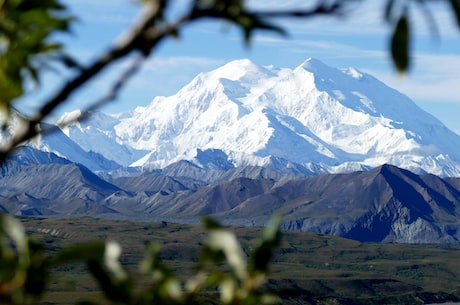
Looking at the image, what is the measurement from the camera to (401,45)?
3.84m

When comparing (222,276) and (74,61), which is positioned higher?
(74,61)

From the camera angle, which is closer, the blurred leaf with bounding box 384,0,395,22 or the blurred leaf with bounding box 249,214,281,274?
the blurred leaf with bounding box 249,214,281,274

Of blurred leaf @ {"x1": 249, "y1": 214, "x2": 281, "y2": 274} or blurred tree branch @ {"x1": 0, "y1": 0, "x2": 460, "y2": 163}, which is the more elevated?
blurred tree branch @ {"x1": 0, "y1": 0, "x2": 460, "y2": 163}

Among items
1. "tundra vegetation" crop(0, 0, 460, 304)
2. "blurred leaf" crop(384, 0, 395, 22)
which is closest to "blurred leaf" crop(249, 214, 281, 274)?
"tundra vegetation" crop(0, 0, 460, 304)

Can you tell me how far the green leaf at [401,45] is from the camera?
12.3ft

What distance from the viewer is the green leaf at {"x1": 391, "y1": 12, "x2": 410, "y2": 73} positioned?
3.76 metres

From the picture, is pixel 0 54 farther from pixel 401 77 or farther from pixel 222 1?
pixel 401 77

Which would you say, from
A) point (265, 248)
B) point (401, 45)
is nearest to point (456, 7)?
point (401, 45)

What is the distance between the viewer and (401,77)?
150 inches

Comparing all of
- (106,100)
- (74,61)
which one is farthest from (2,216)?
(74,61)

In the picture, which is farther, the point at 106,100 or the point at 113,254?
the point at 106,100

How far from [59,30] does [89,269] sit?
1.36 metres

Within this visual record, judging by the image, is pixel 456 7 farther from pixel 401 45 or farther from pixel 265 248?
pixel 265 248

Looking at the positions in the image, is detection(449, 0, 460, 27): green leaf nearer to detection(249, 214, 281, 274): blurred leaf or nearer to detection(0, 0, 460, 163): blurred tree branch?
detection(0, 0, 460, 163): blurred tree branch
